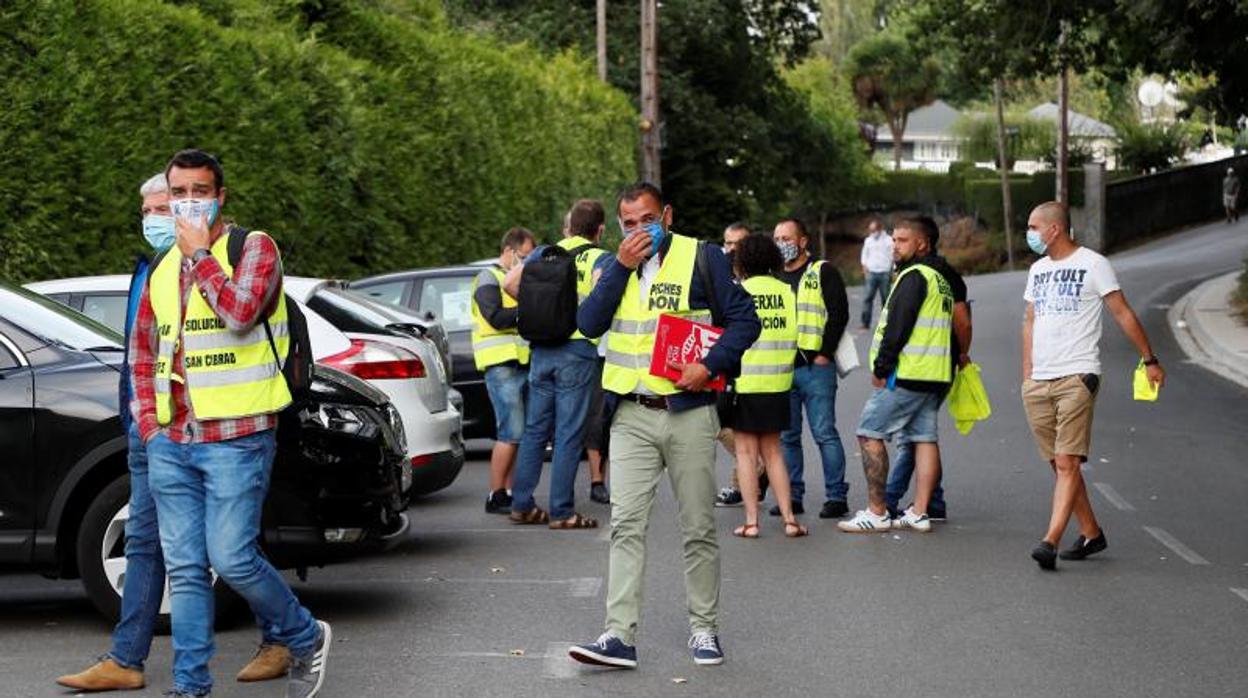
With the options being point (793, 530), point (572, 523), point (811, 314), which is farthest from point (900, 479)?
point (572, 523)

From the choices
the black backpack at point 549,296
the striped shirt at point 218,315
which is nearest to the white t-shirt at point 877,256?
the black backpack at point 549,296

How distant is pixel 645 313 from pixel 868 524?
4.14 metres

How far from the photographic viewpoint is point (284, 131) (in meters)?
20.4

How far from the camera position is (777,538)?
12.0 meters

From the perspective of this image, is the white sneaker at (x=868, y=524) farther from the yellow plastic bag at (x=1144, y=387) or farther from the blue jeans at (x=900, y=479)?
the yellow plastic bag at (x=1144, y=387)

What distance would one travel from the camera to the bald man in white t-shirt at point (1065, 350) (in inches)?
420

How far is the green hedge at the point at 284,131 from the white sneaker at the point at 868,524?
262 inches

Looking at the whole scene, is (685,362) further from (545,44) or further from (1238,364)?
(545,44)

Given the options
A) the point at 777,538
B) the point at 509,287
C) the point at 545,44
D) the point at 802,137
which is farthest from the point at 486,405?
the point at 802,137

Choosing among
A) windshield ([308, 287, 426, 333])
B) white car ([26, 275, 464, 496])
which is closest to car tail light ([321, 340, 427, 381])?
white car ([26, 275, 464, 496])

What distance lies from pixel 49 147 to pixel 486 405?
12.6 ft

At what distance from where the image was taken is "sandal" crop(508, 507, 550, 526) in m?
12.6

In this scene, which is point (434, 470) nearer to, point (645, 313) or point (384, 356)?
point (384, 356)

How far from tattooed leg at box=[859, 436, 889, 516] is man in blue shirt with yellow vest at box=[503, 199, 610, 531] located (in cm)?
166
